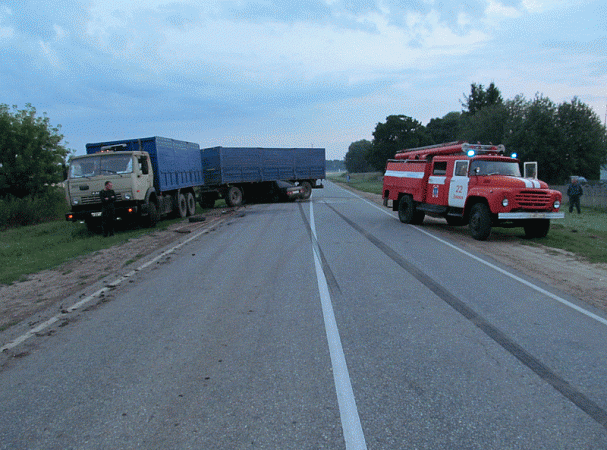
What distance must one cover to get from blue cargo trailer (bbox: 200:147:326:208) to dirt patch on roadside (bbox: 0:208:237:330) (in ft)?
46.5

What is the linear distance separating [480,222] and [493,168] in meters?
1.88

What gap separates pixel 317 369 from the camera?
460 cm

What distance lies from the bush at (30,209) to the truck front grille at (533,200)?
2330cm

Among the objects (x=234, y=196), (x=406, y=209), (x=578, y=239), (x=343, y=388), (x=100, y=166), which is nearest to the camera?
(x=343, y=388)

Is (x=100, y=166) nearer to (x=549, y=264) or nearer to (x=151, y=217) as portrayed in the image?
(x=151, y=217)

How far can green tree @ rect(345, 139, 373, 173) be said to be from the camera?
160 metres

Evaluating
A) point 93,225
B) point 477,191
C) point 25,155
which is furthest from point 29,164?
point 477,191

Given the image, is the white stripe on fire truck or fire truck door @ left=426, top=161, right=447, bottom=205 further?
the white stripe on fire truck

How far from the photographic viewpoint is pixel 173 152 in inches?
838

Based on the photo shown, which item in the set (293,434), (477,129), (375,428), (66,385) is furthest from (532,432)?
(477,129)

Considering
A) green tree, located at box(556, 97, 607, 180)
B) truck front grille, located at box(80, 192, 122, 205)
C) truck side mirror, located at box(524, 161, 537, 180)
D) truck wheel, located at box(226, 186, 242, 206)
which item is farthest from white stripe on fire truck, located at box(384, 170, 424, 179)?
green tree, located at box(556, 97, 607, 180)

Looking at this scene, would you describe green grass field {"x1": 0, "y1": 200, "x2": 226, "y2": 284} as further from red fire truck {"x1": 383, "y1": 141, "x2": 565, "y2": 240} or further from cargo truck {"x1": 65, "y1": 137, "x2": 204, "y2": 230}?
red fire truck {"x1": 383, "y1": 141, "x2": 565, "y2": 240}

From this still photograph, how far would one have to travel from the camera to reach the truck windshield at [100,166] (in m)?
16.5

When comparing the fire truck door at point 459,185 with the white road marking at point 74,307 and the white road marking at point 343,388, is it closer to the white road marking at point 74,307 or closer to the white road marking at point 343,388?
the white road marking at point 74,307
